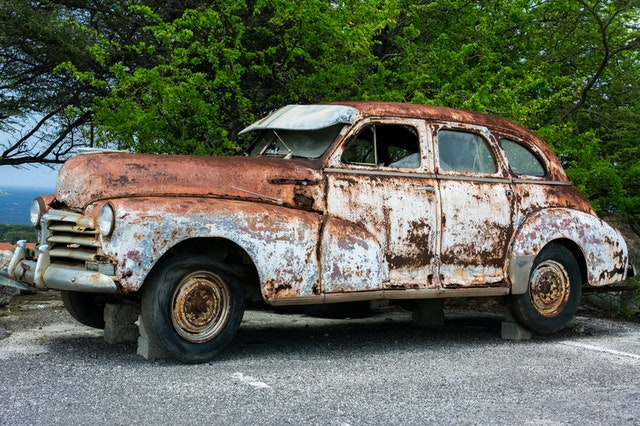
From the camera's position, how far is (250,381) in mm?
5723

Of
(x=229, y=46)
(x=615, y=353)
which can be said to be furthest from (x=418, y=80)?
(x=615, y=353)

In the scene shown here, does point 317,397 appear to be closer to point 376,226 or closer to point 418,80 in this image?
point 376,226

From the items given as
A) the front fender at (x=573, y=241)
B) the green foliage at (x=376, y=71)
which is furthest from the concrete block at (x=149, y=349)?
the green foliage at (x=376, y=71)

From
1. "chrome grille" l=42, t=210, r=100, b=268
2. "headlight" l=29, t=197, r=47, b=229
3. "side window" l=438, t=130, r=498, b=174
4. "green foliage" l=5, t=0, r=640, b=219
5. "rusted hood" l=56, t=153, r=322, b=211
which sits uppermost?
"green foliage" l=5, t=0, r=640, b=219

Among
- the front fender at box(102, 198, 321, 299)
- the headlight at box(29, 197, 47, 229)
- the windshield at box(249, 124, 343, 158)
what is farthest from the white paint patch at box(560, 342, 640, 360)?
the headlight at box(29, 197, 47, 229)

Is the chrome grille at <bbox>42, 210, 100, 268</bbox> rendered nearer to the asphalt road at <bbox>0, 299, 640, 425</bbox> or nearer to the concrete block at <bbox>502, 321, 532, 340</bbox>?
the asphalt road at <bbox>0, 299, 640, 425</bbox>

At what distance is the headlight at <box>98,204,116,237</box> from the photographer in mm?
5973

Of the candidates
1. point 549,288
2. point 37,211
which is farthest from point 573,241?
point 37,211

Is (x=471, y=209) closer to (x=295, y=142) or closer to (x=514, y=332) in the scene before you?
(x=514, y=332)

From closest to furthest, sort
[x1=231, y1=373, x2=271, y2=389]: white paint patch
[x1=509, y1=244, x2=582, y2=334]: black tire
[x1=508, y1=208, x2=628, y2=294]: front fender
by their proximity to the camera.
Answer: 1. [x1=231, y1=373, x2=271, y2=389]: white paint patch
2. [x1=508, y1=208, x2=628, y2=294]: front fender
3. [x1=509, y1=244, x2=582, y2=334]: black tire

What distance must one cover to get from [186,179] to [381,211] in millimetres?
1699

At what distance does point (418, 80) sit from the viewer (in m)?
10.9

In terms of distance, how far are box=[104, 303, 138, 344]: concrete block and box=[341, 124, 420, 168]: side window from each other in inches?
88.9

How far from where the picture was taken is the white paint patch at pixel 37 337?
670 centimetres
